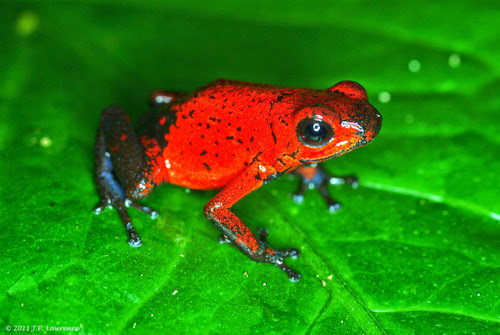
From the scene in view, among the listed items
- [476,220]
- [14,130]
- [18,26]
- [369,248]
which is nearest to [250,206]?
[369,248]

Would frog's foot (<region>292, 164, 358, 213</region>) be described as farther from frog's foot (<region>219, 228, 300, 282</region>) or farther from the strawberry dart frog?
frog's foot (<region>219, 228, 300, 282</region>)

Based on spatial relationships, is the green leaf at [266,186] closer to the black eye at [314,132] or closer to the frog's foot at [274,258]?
the frog's foot at [274,258]

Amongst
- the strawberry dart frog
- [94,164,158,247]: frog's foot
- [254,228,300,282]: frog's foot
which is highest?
the strawberry dart frog

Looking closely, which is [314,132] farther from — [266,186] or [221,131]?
[266,186]

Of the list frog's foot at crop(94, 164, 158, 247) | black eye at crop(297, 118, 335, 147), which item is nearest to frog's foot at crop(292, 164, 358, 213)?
black eye at crop(297, 118, 335, 147)

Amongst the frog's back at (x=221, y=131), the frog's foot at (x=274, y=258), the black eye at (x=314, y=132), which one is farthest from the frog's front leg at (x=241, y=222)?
the black eye at (x=314, y=132)

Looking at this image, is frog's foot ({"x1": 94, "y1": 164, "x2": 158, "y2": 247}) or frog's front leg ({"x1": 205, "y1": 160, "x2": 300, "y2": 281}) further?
frog's foot ({"x1": 94, "y1": 164, "x2": 158, "y2": 247})
